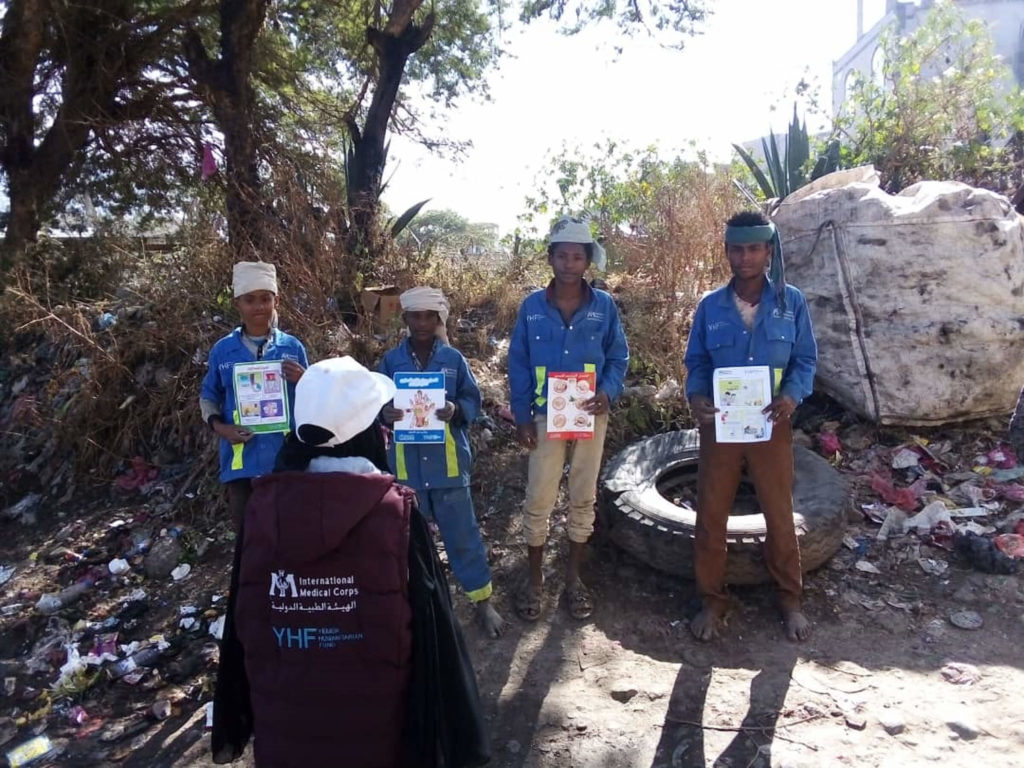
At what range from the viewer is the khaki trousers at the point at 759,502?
3449mm

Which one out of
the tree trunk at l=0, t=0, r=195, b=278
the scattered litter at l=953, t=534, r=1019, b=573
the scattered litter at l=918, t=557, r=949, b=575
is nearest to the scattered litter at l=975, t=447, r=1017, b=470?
the scattered litter at l=953, t=534, r=1019, b=573

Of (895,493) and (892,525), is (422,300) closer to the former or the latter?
(892,525)

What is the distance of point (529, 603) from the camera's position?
13.2ft

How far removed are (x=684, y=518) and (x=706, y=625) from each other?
65 centimetres

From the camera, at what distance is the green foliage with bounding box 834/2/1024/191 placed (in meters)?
8.24

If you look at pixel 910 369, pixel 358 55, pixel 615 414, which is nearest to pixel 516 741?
pixel 615 414

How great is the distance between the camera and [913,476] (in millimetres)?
5078

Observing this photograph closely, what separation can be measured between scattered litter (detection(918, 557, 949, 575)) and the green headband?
231 cm

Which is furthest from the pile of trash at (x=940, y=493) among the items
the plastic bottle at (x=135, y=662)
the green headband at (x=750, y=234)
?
the plastic bottle at (x=135, y=662)

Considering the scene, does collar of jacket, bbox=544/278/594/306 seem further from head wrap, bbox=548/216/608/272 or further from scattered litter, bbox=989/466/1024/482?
scattered litter, bbox=989/466/1024/482

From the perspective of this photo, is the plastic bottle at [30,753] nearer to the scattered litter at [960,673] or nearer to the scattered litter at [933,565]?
the scattered litter at [960,673]

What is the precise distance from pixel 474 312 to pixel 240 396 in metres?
4.51

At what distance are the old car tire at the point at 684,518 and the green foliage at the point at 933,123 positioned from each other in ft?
18.2

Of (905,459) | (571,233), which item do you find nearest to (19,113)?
(571,233)
